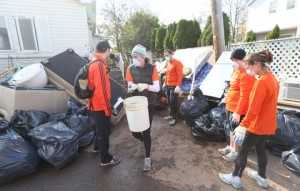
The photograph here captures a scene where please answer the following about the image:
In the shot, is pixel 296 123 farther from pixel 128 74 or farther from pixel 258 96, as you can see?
pixel 128 74

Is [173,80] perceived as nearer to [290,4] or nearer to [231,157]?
[231,157]

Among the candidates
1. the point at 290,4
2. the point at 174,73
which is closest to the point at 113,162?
the point at 174,73

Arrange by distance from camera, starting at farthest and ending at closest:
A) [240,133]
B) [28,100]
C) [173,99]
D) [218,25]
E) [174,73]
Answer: [218,25] → [173,99] → [174,73] → [28,100] → [240,133]

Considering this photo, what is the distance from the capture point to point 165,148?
3209 mm

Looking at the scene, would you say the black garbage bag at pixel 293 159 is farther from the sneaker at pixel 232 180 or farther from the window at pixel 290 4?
the window at pixel 290 4

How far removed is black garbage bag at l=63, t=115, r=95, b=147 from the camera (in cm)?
312


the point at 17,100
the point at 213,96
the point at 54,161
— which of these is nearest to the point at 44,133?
the point at 54,161

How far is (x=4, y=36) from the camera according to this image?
6.92 meters

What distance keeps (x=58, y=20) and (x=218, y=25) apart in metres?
6.46

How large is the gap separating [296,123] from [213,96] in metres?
1.68

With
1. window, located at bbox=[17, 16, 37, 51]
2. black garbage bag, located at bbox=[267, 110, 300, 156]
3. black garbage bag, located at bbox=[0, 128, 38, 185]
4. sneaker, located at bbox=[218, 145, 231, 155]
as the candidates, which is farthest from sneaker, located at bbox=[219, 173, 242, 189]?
window, located at bbox=[17, 16, 37, 51]

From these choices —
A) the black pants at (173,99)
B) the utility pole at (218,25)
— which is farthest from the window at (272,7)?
the black pants at (173,99)

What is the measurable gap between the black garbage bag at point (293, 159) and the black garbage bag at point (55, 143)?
2.99 metres

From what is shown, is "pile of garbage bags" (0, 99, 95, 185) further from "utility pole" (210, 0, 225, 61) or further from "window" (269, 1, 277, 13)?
"window" (269, 1, 277, 13)
